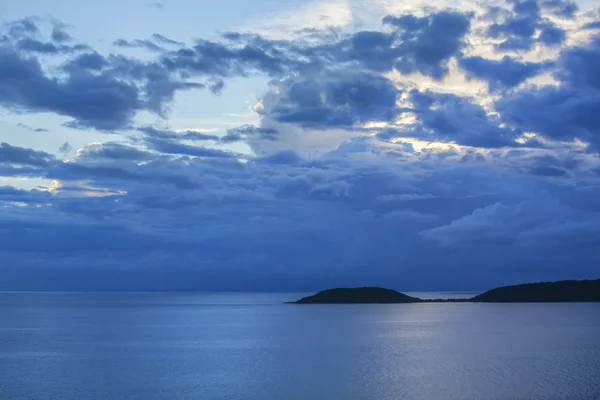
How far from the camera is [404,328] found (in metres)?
140

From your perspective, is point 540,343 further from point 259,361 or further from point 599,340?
point 259,361

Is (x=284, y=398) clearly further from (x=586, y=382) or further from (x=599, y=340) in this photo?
(x=599, y=340)

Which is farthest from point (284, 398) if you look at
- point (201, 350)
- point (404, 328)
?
point (404, 328)

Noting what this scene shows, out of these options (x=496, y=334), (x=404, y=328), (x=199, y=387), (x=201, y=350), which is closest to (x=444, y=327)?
(x=404, y=328)

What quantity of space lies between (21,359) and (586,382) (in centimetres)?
6015

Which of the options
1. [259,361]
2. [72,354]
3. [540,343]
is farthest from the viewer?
[540,343]

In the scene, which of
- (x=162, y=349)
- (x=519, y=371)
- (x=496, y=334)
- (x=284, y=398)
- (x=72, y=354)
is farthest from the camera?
(x=496, y=334)

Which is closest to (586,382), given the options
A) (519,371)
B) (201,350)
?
(519,371)

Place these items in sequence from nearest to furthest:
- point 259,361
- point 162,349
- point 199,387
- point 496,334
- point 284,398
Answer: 1. point 284,398
2. point 199,387
3. point 259,361
4. point 162,349
5. point 496,334

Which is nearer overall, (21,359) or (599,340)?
(21,359)

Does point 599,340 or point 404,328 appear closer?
point 599,340

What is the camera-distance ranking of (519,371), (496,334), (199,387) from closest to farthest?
(199,387) → (519,371) → (496,334)

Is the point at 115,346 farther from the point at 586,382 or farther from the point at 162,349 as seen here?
the point at 586,382

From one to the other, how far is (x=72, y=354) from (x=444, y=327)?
79326 mm
